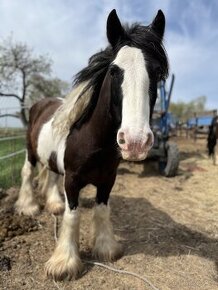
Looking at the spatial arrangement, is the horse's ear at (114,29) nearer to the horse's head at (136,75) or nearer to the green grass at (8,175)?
the horse's head at (136,75)

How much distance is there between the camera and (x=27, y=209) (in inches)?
174

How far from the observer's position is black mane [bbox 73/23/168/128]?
2.53 metres

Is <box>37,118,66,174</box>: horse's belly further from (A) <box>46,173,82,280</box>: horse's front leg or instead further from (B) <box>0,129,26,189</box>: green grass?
(B) <box>0,129,26,189</box>: green grass

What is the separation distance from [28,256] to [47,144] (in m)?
1.28

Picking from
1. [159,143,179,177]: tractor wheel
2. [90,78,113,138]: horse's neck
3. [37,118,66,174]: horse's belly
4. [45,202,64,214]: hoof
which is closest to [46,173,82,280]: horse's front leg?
[37,118,66,174]: horse's belly

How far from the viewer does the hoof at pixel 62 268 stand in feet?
9.60

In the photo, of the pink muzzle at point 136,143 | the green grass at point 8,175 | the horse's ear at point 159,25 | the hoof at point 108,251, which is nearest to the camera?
the pink muzzle at point 136,143

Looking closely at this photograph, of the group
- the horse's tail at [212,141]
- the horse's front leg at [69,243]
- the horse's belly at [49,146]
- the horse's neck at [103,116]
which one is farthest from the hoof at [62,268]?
the horse's tail at [212,141]

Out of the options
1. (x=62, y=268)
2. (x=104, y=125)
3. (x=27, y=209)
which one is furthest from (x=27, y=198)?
(x=104, y=125)

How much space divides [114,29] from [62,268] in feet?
6.58

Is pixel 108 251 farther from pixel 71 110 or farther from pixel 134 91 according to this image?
pixel 134 91

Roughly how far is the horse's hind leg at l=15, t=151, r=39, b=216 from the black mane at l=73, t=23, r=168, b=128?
180 centimetres

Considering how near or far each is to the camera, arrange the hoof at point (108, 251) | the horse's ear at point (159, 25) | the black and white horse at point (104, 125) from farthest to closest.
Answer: the hoof at point (108, 251) → the horse's ear at point (159, 25) → the black and white horse at point (104, 125)

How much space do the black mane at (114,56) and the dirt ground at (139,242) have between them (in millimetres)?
1346
